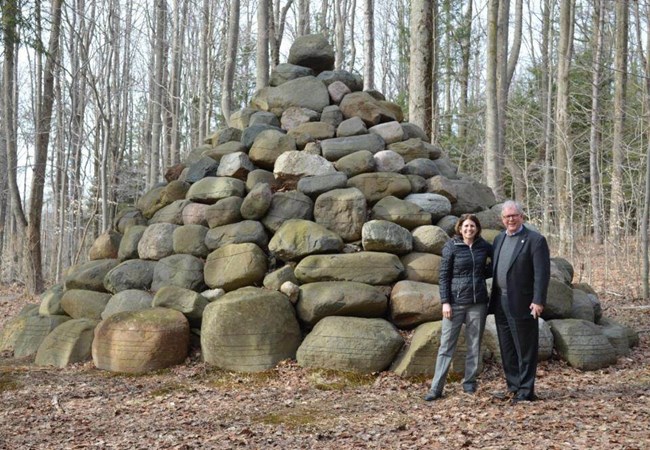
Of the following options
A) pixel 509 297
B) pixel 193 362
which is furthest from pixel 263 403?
pixel 509 297

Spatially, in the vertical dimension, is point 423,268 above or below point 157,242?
below

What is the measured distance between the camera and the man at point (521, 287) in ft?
16.9

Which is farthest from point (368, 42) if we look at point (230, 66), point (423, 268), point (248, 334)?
point (248, 334)

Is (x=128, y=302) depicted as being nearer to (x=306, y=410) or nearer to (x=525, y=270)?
(x=306, y=410)

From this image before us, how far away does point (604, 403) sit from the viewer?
16.9 ft

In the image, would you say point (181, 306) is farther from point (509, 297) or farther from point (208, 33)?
point (208, 33)

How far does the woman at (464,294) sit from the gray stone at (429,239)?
1.96m

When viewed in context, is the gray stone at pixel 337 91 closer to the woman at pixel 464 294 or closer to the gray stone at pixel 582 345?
the woman at pixel 464 294

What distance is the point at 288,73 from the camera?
991 cm

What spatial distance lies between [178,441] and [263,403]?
1.21 metres

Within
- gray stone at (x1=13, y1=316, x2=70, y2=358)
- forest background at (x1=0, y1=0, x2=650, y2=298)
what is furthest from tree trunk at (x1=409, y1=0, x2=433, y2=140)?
gray stone at (x1=13, y1=316, x2=70, y2=358)

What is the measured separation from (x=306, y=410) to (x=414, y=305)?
2.07 m

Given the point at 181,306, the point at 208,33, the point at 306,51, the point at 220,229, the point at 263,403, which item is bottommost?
the point at 263,403

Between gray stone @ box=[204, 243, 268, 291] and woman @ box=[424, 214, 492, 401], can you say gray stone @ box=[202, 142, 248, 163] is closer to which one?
gray stone @ box=[204, 243, 268, 291]
